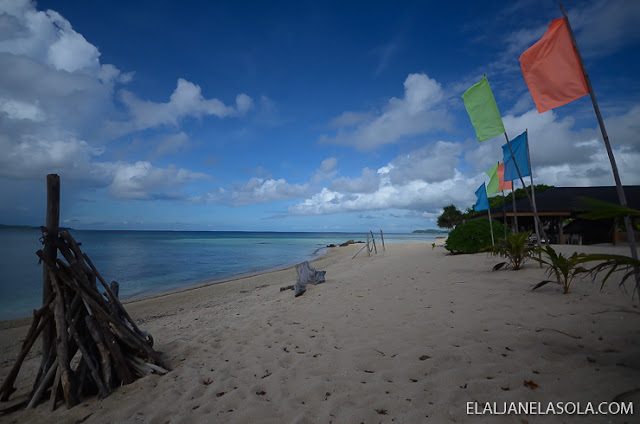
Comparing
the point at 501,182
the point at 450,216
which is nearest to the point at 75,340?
the point at 501,182

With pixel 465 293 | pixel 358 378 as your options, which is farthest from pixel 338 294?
pixel 358 378

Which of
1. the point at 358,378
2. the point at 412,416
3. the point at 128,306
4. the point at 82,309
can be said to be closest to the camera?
the point at 412,416

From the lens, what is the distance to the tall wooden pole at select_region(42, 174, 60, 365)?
3509 millimetres

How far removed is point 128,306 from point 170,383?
319 inches

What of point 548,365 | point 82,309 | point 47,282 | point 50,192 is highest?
point 50,192

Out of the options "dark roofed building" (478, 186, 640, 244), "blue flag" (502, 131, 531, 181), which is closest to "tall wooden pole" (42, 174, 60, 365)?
"blue flag" (502, 131, 531, 181)

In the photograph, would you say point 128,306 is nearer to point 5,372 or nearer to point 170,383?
A: point 5,372

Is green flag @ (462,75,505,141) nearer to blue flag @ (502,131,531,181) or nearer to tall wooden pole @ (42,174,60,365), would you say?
blue flag @ (502,131,531,181)

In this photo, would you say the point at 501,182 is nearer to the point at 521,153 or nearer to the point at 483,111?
the point at 521,153

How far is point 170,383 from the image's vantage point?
3.34 m

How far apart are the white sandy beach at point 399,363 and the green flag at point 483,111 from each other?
345 cm

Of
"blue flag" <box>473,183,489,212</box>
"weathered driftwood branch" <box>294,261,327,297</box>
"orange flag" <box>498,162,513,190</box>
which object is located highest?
"orange flag" <box>498,162,513,190</box>

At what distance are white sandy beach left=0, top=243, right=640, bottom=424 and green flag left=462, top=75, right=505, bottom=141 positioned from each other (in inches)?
136

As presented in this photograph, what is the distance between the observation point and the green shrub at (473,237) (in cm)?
1343
